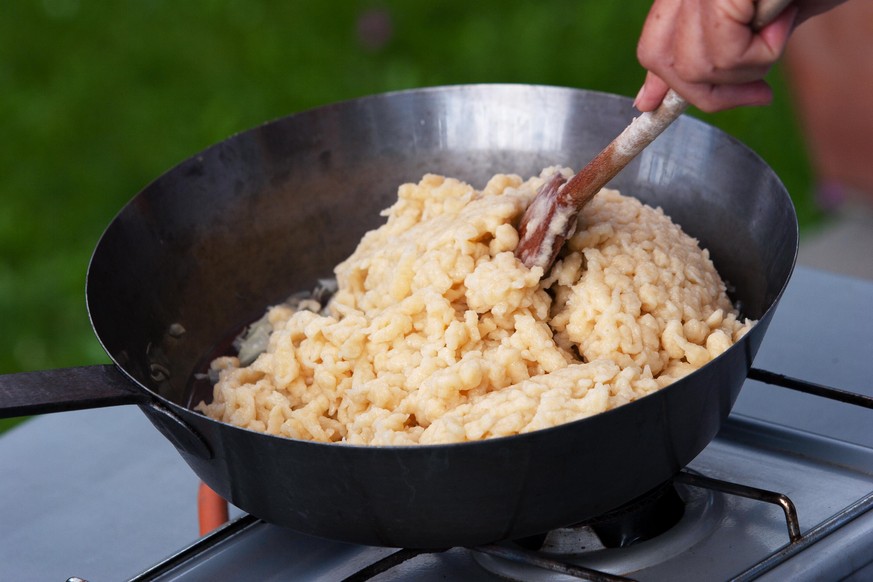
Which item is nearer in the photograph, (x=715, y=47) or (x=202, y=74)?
(x=715, y=47)

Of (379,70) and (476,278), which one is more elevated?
(379,70)

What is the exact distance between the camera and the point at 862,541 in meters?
1.10

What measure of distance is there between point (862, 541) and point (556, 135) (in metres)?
0.72

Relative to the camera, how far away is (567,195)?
1.26m

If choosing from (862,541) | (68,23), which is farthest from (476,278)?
(68,23)

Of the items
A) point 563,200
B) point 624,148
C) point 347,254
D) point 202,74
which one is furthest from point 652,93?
point 202,74

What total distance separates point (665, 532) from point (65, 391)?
65cm

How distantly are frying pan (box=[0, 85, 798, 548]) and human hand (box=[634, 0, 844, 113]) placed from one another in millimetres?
210

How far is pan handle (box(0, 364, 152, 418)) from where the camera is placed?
1.02m

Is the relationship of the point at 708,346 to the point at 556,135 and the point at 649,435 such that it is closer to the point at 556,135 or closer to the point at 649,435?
the point at 649,435

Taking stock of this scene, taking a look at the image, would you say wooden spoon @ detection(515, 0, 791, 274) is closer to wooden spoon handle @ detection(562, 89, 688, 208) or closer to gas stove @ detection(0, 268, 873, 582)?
wooden spoon handle @ detection(562, 89, 688, 208)

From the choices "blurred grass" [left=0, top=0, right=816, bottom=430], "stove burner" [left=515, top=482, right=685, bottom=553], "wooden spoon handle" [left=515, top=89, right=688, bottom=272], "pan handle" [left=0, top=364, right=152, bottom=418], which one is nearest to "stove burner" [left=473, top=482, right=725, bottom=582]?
"stove burner" [left=515, top=482, right=685, bottom=553]

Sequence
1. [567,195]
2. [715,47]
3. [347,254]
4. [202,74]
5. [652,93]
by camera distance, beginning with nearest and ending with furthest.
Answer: [715,47] → [652,93] → [567,195] → [347,254] → [202,74]

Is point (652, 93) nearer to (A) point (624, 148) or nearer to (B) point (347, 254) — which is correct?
(A) point (624, 148)
